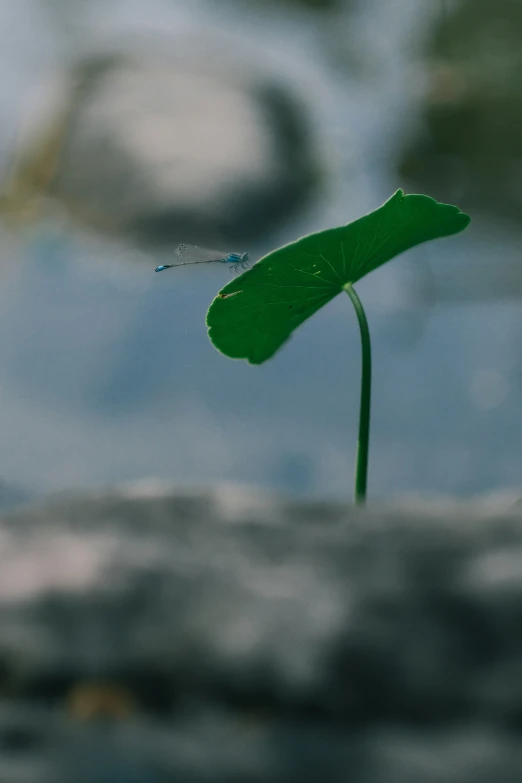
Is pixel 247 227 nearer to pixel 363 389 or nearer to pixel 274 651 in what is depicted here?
pixel 363 389

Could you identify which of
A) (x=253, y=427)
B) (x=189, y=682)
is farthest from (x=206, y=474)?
(x=189, y=682)

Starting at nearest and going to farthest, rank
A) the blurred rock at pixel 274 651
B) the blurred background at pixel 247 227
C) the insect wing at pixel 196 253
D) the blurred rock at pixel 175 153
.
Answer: the blurred rock at pixel 274 651 < the insect wing at pixel 196 253 < the blurred background at pixel 247 227 < the blurred rock at pixel 175 153

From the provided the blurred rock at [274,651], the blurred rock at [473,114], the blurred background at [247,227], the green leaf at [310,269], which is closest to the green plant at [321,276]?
the green leaf at [310,269]

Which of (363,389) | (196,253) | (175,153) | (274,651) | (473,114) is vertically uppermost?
(473,114)

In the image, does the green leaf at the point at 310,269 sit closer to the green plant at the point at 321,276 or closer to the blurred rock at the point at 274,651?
the green plant at the point at 321,276

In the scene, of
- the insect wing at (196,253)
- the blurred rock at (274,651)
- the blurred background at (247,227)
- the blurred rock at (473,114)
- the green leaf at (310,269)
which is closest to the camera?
the blurred rock at (274,651)

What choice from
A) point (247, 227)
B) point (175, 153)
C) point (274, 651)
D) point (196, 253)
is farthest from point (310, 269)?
point (175, 153)
